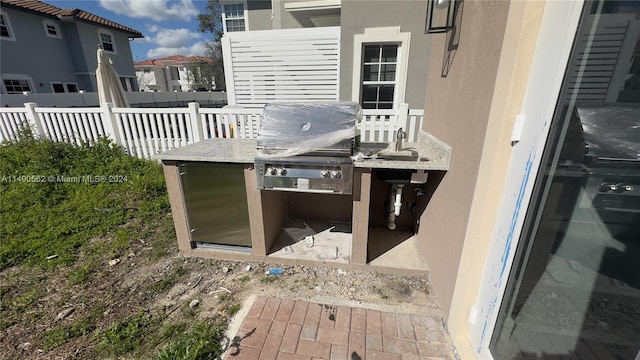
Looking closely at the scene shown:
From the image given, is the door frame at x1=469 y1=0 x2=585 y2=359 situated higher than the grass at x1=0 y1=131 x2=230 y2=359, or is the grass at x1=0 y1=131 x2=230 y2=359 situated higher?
the door frame at x1=469 y1=0 x2=585 y2=359

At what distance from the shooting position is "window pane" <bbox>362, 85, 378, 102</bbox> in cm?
582

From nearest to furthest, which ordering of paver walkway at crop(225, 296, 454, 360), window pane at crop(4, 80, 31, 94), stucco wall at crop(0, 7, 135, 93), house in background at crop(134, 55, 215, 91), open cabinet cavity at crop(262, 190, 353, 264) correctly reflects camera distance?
paver walkway at crop(225, 296, 454, 360) → open cabinet cavity at crop(262, 190, 353, 264) → window pane at crop(4, 80, 31, 94) → stucco wall at crop(0, 7, 135, 93) → house in background at crop(134, 55, 215, 91)

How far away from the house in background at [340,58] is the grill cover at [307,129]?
11.6 ft

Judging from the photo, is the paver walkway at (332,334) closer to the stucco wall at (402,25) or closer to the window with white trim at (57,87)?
the stucco wall at (402,25)

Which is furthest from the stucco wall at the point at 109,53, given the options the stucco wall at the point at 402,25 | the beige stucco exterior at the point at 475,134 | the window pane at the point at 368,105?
the beige stucco exterior at the point at 475,134

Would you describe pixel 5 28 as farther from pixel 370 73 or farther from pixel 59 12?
pixel 370 73

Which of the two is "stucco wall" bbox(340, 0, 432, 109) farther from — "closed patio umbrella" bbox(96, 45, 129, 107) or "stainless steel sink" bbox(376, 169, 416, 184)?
"closed patio umbrella" bbox(96, 45, 129, 107)

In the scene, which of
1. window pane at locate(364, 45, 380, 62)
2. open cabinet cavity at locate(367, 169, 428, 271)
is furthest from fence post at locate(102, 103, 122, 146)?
open cabinet cavity at locate(367, 169, 428, 271)

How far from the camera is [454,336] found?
1931 mm

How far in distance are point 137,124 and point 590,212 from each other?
23.0 feet

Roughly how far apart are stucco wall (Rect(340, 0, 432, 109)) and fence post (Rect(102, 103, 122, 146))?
510cm

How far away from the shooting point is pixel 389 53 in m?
5.54

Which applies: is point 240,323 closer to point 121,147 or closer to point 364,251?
point 364,251

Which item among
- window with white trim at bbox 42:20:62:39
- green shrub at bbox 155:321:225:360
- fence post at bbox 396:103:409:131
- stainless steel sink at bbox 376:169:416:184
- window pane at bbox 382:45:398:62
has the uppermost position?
window with white trim at bbox 42:20:62:39
